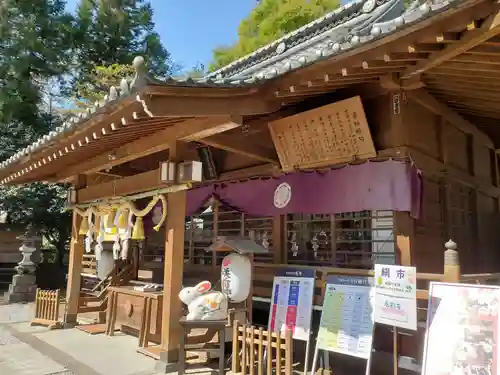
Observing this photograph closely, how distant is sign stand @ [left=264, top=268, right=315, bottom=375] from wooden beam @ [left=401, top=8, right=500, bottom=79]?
2.89 meters

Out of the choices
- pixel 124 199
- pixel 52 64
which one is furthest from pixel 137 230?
pixel 52 64

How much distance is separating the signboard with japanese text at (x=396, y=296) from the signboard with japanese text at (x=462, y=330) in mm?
238

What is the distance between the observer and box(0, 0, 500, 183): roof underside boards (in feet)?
11.5

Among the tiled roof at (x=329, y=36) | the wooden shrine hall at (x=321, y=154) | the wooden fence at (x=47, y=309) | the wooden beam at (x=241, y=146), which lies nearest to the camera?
the tiled roof at (x=329, y=36)

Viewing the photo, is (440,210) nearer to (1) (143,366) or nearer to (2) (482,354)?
(2) (482,354)

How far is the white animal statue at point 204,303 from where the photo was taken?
16.8 ft

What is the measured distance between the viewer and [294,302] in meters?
5.53

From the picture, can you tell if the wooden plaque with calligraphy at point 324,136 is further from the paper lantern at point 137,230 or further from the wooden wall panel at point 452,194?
the paper lantern at point 137,230

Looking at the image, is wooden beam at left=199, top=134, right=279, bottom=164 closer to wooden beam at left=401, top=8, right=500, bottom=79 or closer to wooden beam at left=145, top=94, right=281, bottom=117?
wooden beam at left=145, top=94, right=281, bottom=117

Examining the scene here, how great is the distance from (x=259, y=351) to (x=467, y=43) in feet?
12.4

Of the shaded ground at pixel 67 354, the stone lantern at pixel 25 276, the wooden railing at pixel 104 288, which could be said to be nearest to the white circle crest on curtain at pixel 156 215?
the wooden railing at pixel 104 288

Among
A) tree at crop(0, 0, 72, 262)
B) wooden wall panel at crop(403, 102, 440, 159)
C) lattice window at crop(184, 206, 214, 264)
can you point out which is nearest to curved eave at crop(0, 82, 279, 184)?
wooden wall panel at crop(403, 102, 440, 159)

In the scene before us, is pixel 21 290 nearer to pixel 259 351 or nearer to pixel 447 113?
pixel 259 351

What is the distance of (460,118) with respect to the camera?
7008mm
